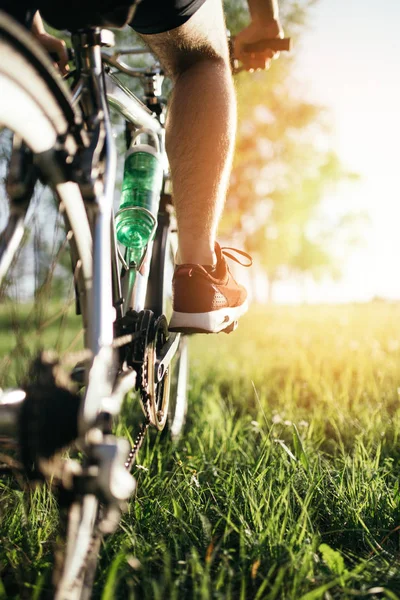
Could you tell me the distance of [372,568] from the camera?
48.1 inches

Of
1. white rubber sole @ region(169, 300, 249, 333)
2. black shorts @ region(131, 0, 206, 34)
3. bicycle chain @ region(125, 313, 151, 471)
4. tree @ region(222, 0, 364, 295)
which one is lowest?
bicycle chain @ region(125, 313, 151, 471)

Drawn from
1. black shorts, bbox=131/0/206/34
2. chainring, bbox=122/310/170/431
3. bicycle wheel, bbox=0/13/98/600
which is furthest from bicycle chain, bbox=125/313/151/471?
black shorts, bbox=131/0/206/34

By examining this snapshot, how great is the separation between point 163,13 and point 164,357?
943 mm

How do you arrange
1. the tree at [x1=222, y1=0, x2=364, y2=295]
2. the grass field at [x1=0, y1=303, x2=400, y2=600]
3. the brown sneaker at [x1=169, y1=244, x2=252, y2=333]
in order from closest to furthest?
1. the grass field at [x1=0, y1=303, x2=400, y2=600]
2. the brown sneaker at [x1=169, y1=244, x2=252, y2=333]
3. the tree at [x1=222, y1=0, x2=364, y2=295]

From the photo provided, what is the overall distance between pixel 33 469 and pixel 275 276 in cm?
3289

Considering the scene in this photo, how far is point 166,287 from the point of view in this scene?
84.4 inches

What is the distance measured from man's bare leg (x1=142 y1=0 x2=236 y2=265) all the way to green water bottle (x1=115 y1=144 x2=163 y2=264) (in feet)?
0.36

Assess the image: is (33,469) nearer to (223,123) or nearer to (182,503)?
(182,503)

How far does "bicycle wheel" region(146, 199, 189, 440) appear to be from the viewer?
1954 millimetres

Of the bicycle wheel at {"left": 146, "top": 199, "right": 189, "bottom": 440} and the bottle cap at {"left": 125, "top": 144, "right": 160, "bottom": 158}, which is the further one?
the bicycle wheel at {"left": 146, "top": 199, "right": 189, "bottom": 440}

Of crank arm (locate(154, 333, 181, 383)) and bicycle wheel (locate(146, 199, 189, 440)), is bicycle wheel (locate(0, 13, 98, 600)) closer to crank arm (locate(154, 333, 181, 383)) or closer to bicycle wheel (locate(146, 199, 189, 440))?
crank arm (locate(154, 333, 181, 383))

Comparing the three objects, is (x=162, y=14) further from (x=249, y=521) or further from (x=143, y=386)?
(x=249, y=521)

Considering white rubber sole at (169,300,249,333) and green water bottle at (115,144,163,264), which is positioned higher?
green water bottle at (115,144,163,264)

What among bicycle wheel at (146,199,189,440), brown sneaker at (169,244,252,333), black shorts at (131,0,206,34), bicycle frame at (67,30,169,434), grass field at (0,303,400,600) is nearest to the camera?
bicycle frame at (67,30,169,434)
